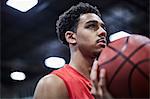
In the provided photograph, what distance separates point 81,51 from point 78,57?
0.13 ft

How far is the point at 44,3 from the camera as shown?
355 centimetres

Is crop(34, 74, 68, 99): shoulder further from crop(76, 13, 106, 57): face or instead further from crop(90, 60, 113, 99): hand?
crop(90, 60, 113, 99): hand

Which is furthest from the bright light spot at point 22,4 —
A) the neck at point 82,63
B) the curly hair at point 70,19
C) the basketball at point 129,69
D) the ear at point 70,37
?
the basketball at point 129,69

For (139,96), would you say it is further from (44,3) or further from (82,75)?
(44,3)

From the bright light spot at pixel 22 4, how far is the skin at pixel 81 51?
5.20 ft

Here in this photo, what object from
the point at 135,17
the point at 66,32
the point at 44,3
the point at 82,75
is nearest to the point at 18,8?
the point at 44,3

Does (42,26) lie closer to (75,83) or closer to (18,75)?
(18,75)

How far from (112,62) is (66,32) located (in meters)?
0.66

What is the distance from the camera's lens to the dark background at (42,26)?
12.1ft

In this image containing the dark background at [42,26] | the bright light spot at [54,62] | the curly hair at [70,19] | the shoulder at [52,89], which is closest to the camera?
the shoulder at [52,89]

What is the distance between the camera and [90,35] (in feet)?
5.54

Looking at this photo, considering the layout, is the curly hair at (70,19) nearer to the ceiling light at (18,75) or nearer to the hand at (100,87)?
the hand at (100,87)

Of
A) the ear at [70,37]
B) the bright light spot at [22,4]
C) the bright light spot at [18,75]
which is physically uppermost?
the bright light spot at [22,4]

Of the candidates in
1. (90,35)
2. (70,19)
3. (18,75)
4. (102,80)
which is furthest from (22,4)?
(18,75)
